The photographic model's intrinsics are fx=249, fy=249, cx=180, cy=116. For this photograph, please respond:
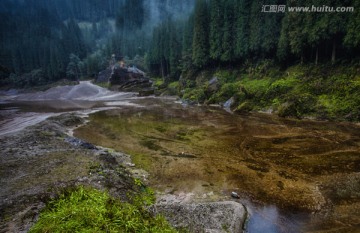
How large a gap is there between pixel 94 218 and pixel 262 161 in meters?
13.3

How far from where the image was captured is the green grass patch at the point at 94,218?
457 centimetres

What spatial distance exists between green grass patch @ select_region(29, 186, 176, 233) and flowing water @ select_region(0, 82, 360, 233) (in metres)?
5.73

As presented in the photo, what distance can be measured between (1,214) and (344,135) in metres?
23.8

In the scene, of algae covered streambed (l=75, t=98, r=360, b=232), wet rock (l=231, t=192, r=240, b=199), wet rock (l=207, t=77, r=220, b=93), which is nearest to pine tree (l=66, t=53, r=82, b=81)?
wet rock (l=207, t=77, r=220, b=93)

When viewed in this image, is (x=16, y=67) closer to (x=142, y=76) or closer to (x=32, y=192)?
(x=142, y=76)

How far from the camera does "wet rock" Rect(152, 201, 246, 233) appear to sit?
8797 mm

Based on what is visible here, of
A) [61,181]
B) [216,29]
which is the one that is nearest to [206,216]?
[61,181]

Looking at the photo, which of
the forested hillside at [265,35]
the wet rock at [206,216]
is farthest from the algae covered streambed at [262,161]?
the forested hillside at [265,35]

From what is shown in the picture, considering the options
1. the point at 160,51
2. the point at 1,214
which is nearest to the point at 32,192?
the point at 1,214

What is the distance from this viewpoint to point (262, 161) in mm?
16094

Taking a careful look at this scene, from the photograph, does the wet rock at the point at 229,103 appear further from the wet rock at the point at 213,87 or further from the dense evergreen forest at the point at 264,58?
the wet rock at the point at 213,87

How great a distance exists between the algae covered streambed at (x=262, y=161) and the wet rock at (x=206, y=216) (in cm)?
138

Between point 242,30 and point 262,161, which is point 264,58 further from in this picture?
point 262,161

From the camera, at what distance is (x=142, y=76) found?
299 ft
